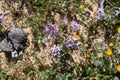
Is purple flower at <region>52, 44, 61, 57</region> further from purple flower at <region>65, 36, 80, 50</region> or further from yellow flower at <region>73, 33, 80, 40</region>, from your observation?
yellow flower at <region>73, 33, 80, 40</region>

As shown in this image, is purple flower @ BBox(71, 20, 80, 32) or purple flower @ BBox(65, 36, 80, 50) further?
purple flower @ BBox(71, 20, 80, 32)

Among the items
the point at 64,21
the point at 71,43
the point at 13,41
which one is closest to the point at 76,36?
the point at 71,43

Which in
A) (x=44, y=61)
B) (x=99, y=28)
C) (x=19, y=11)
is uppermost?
(x=19, y=11)

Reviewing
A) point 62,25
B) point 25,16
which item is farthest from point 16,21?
point 62,25

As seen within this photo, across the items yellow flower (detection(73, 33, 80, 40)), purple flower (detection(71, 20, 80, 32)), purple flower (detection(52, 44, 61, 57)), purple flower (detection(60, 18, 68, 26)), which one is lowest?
purple flower (detection(52, 44, 61, 57))

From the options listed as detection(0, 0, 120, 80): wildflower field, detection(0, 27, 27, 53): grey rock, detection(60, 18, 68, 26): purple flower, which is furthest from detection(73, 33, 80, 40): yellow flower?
detection(0, 27, 27, 53): grey rock

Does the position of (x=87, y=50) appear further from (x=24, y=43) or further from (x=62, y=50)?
(x=24, y=43)

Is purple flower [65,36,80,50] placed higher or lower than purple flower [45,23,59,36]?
lower
